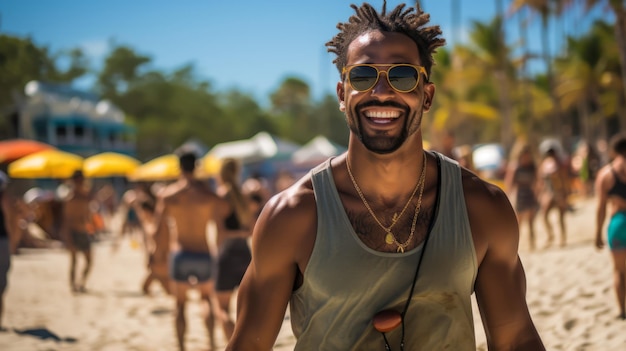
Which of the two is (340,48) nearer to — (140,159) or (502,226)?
(502,226)

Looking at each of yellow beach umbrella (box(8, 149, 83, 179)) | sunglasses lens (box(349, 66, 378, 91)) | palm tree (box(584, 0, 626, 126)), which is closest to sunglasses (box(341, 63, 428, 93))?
sunglasses lens (box(349, 66, 378, 91))

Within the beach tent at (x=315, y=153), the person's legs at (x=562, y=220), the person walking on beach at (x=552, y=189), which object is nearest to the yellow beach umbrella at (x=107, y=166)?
the beach tent at (x=315, y=153)

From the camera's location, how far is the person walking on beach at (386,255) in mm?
1855

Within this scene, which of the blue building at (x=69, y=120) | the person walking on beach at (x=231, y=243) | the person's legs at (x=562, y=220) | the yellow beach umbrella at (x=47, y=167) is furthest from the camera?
the blue building at (x=69, y=120)

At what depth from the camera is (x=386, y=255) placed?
1874 mm

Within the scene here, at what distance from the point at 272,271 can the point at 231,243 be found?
4624 millimetres

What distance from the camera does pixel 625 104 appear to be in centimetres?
3375

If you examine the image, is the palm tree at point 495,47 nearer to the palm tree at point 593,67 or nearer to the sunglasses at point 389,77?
the palm tree at point 593,67

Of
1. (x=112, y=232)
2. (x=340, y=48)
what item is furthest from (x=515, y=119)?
(x=340, y=48)

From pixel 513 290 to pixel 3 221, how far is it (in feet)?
22.3

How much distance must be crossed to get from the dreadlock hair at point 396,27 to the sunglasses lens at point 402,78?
0.11 metres

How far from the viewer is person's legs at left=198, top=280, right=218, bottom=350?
6.37m

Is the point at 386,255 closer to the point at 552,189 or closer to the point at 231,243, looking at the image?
the point at 231,243

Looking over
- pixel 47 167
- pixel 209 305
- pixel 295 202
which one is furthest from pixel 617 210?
pixel 47 167
